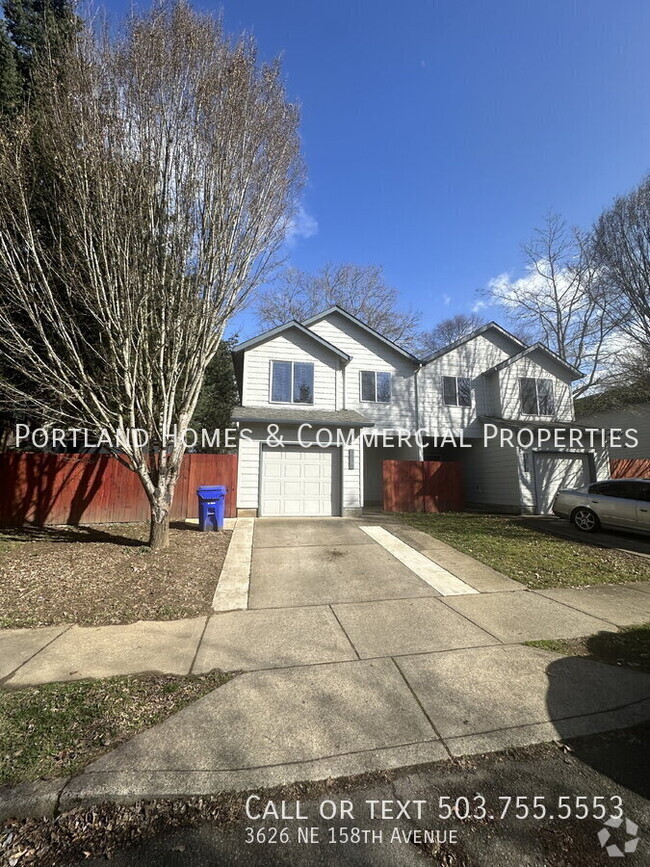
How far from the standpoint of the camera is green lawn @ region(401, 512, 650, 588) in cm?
655

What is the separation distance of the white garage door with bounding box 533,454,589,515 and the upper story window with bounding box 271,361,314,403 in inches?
369

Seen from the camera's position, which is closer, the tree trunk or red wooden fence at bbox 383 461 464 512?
the tree trunk

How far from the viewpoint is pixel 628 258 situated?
15.0 m

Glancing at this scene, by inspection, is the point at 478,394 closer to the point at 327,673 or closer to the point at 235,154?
the point at 235,154

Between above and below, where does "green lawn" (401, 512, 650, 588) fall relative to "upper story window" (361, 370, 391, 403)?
below

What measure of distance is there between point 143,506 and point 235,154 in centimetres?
986

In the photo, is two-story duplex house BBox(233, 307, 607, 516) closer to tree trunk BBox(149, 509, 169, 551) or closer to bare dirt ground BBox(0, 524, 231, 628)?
bare dirt ground BBox(0, 524, 231, 628)

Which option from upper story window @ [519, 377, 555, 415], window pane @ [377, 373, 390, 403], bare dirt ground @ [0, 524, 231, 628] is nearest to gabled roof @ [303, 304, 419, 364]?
window pane @ [377, 373, 390, 403]

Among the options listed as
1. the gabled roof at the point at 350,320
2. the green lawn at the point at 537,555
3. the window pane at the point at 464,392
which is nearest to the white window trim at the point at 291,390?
the gabled roof at the point at 350,320

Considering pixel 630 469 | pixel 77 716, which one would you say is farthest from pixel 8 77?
pixel 630 469

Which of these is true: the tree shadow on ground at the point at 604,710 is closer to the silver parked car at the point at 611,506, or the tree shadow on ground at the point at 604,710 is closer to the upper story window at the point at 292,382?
the silver parked car at the point at 611,506

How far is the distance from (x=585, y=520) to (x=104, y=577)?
12231 mm

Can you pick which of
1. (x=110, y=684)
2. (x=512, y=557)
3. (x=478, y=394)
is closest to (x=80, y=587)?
(x=110, y=684)

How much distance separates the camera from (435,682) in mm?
3299
